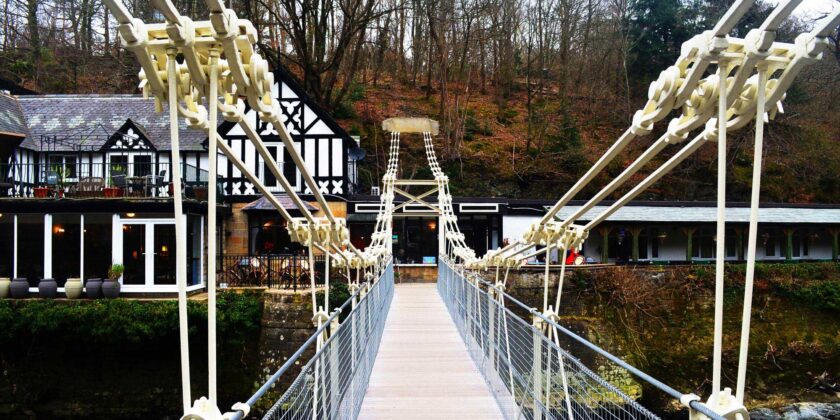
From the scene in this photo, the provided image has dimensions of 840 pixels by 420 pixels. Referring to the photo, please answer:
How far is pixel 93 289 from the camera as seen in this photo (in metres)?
12.3

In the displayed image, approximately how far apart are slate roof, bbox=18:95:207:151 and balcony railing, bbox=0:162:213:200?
2.18 ft

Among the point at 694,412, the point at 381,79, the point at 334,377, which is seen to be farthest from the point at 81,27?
the point at 694,412

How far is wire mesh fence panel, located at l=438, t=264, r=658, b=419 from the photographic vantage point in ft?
11.2

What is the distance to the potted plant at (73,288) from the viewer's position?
12.2 metres

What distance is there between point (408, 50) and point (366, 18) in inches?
525

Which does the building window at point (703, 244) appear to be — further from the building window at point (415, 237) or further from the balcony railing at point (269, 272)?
the balcony railing at point (269, 272)

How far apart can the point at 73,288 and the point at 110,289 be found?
2.35 feet

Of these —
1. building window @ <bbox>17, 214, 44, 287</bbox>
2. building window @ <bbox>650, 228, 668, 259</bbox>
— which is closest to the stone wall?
building window @ <bbox>17, 214, 44, 287</bbox>

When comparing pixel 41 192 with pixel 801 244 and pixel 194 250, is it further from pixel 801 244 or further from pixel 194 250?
pixel 801 244

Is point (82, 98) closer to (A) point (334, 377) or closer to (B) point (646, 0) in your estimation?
(A) point (334, 377)

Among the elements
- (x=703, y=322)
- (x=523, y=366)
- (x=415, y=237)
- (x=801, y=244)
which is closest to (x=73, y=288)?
(x=415, y=237)

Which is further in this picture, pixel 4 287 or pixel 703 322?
pixel 703 322

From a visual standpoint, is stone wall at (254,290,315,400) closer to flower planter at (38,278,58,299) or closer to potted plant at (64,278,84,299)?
potted plant at (64,278,84,299)

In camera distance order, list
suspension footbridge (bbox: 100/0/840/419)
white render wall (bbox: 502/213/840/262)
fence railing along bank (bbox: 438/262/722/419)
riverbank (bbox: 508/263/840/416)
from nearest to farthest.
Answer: suspension footbridge (bbox: 100/0/840/419), fence railing along bank (bbox: 438/262/722/419), riverbank (bbox: 508/263/840/416), white render wall (bbox: 502/213/840/262)
